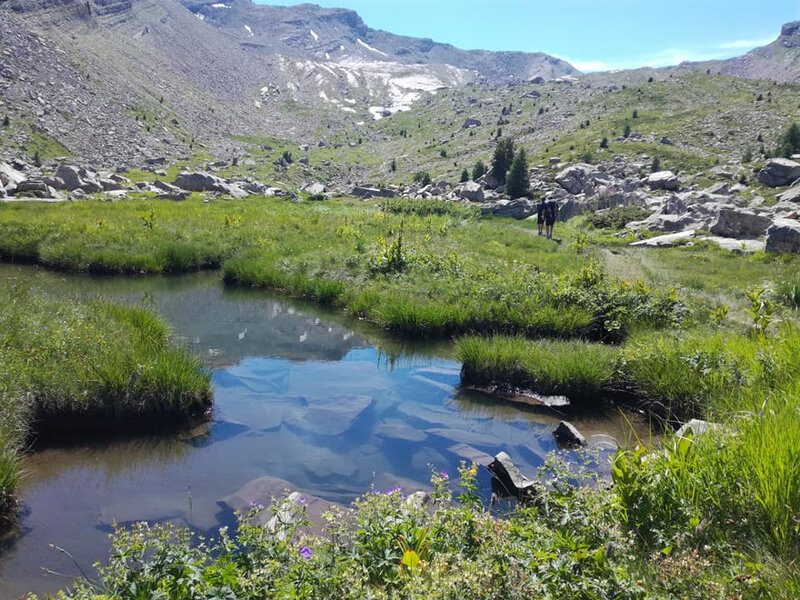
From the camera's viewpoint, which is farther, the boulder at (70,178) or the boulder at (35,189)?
the boulder at (70,178)

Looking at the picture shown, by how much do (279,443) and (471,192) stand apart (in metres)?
54.6

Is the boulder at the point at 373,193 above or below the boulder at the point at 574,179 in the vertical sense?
below

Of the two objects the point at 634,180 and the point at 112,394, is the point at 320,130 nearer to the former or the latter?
the point at 634,180

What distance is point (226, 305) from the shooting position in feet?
60.2

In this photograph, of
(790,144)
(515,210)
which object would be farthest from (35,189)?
(790,144)

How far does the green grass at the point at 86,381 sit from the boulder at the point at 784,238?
26562 millimetres

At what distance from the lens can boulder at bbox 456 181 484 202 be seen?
2352 inches

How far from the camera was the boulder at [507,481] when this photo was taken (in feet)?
23.3

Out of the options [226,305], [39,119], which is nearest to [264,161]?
[39,119]

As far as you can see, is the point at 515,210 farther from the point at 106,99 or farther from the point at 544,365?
the point at 106,99

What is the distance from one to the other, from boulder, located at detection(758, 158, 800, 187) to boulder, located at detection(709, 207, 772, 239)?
49.3 ft

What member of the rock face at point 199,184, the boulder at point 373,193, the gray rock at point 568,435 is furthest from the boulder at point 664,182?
the gray rock at point 568,435

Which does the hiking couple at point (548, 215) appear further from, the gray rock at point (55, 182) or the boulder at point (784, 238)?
the gray rock at point (55, 182)

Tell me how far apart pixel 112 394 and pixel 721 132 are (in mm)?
92113
